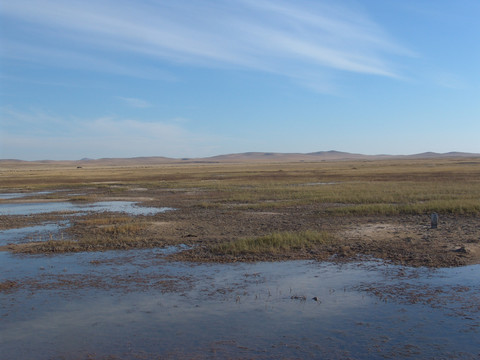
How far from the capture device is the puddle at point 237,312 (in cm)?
697

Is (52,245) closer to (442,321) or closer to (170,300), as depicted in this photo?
(170,300)

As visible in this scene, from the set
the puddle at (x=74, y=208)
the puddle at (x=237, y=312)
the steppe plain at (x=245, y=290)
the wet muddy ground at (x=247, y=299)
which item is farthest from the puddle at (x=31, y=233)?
the puddle at (x=74, y=208)

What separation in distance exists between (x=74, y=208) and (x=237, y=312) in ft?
70.8

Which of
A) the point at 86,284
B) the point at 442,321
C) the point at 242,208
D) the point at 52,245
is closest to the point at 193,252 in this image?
the point at 86,284

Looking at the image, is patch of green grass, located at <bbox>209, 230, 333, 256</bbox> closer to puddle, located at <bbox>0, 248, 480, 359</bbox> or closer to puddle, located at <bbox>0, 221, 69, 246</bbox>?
puddle, located at <bbox>0, 248, 480, 359</bbox>

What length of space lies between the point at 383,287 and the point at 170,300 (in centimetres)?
462

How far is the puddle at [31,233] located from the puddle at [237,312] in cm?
481

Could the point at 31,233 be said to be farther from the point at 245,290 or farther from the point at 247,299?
the point at 247,299

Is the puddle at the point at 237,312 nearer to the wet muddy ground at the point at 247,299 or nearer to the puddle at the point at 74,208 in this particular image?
the wet muddy ground at the point at 247,299

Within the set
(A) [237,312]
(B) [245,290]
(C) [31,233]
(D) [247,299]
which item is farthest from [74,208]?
(A) [237,312]

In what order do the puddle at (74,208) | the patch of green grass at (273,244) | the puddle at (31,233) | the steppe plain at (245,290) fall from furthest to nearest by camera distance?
the puddle at (74,208), the puddle at (31,233), the patch of green grass at (273,244), the steppe plain at (245,290)

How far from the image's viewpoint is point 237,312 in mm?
8555

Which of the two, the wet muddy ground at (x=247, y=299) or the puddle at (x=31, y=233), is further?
the puddle at (x=31, y=233)

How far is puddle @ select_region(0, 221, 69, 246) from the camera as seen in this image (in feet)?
55.1
